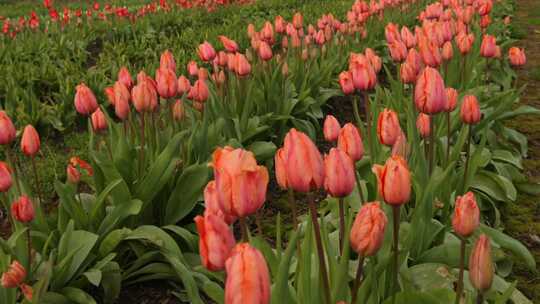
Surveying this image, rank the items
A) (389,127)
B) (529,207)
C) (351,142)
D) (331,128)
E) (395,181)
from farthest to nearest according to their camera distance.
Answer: (529,207) < (331,128) < (389,127) < (351,142) < (395,181)

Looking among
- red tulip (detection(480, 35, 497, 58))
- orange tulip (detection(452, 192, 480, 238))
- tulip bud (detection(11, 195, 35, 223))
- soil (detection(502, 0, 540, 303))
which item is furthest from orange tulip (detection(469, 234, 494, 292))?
red tulip (detection(480, 35, 497, 58))

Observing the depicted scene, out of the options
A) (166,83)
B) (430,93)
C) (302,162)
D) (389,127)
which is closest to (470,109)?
(430,93)

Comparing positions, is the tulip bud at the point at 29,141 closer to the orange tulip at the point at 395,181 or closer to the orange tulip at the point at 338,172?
the orange tulip at the point at 338,172

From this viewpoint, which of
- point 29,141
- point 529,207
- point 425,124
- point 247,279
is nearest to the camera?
point 247,279

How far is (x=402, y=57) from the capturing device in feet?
11.0

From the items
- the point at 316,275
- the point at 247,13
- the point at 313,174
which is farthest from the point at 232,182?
the point at 247,13

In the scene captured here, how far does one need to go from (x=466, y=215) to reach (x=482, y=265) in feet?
0.59

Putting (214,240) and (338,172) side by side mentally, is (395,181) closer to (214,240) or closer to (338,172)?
(338,172)

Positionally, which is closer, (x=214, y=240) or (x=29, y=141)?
(x=214, y=240)

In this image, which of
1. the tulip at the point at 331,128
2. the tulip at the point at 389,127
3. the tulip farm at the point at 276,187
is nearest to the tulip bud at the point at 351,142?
the tulip farm at the point at 276,187

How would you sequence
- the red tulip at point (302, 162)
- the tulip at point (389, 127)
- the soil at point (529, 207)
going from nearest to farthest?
the red tulip at point (302, 162)
the tulip at point (389, 127)
the soil at point (529, 207)

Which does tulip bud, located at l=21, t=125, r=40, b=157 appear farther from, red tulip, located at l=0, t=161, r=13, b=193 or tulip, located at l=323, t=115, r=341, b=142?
tulip, located at l=323, t=115, r=341, b=142

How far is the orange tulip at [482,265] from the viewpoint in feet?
4.15

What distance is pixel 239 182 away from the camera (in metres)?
1.21
